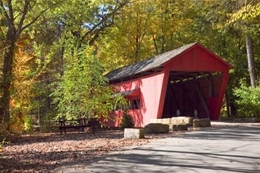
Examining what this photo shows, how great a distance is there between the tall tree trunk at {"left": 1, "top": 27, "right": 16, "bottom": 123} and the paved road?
19.6 ft

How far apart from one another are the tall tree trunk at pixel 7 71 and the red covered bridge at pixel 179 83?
8.18 meters

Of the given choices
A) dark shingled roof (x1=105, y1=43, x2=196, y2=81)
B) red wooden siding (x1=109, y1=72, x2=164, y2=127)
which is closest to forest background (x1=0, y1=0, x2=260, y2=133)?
dark shingled roof (x1=105, y1=43, x2=196, y2=81)

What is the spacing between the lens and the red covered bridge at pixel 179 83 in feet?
69.7

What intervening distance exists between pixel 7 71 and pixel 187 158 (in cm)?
970

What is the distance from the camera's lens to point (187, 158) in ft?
28.2

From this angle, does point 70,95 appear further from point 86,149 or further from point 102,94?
point 86,149

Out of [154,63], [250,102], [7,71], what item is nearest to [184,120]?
[154,63]

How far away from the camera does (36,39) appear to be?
105 feet

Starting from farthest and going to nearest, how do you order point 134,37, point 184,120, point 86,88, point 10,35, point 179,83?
1. point 134,37
2. point 179,83
3. point 86,88
4. point 184,120
5. point 10,35

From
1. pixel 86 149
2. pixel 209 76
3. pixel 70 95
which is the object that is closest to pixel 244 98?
pixel 209 76

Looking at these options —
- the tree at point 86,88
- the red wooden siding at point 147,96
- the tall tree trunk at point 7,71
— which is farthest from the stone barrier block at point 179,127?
the tall tree trunk at point 7,71

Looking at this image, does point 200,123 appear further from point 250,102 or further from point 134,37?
point 134,37

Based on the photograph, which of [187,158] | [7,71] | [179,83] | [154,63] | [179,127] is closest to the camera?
[187,158]

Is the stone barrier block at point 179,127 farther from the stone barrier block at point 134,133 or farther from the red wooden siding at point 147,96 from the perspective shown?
the red wooden siding at point 147,96
